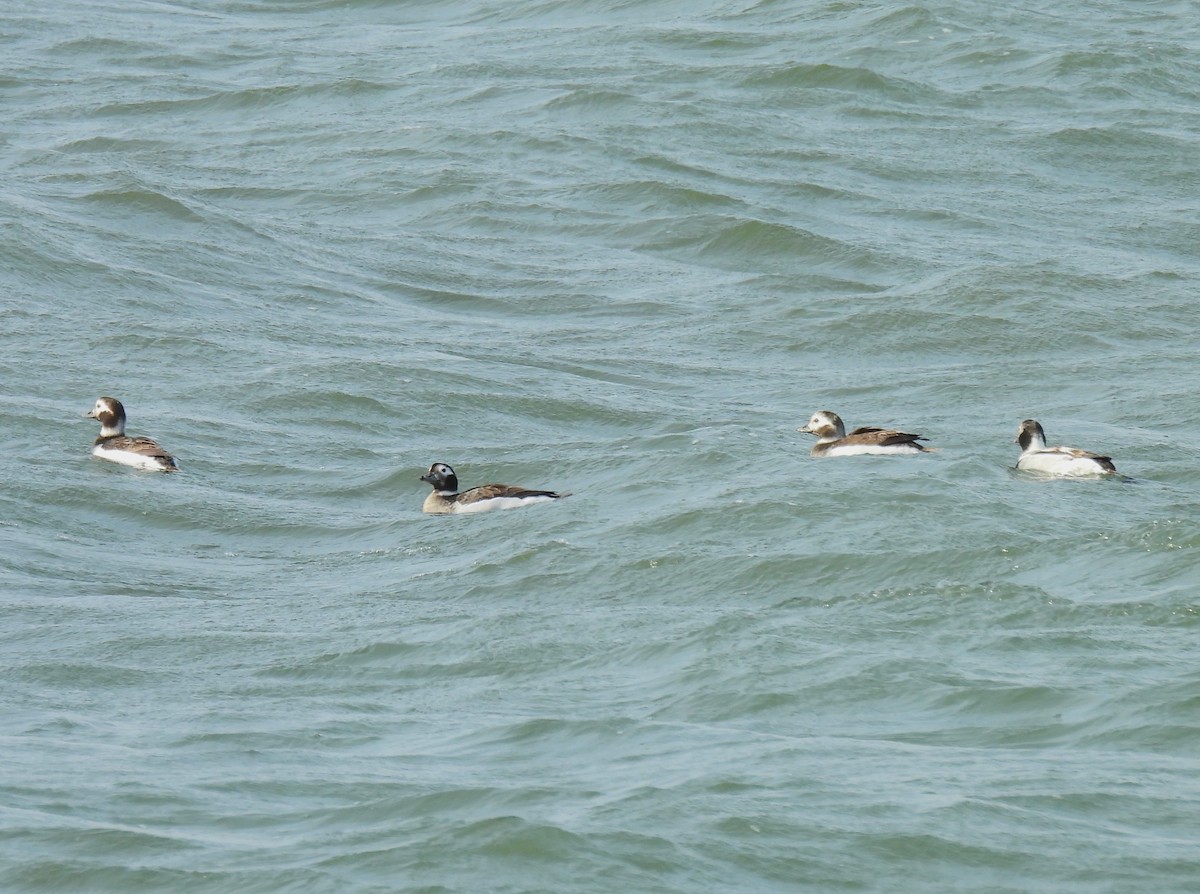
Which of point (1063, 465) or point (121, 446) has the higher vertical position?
point (1063, 465)

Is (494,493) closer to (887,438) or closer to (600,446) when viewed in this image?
(600,446)

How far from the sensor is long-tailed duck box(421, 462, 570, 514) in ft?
50.2

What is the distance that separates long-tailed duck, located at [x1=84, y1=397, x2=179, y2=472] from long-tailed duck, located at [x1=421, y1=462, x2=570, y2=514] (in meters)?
2.23

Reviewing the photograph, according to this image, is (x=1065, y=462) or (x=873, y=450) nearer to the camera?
(x=1065, y=462)

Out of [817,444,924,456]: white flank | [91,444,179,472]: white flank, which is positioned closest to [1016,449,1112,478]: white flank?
[817,444,924,456]: white flank

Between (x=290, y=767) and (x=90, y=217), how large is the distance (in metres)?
17.3

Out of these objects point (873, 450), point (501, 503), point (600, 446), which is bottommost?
point (600, 446)

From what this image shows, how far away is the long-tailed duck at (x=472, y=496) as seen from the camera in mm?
15305

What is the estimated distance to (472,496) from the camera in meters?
15.4

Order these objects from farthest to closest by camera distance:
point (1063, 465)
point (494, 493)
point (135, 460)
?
point (135, 460)
point (494, 493)
point (1063, 465)

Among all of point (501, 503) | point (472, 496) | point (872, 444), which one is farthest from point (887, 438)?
point (472, 496)

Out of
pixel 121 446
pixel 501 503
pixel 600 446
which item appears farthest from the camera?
pixel 600 446

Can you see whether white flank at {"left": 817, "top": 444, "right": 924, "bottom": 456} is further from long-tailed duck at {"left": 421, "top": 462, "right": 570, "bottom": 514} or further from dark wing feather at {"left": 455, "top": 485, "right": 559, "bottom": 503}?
dark wing feather at {"left": 455, "top": 485, "right": 559, "bottom": 503}

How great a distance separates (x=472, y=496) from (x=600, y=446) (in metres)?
2.20
